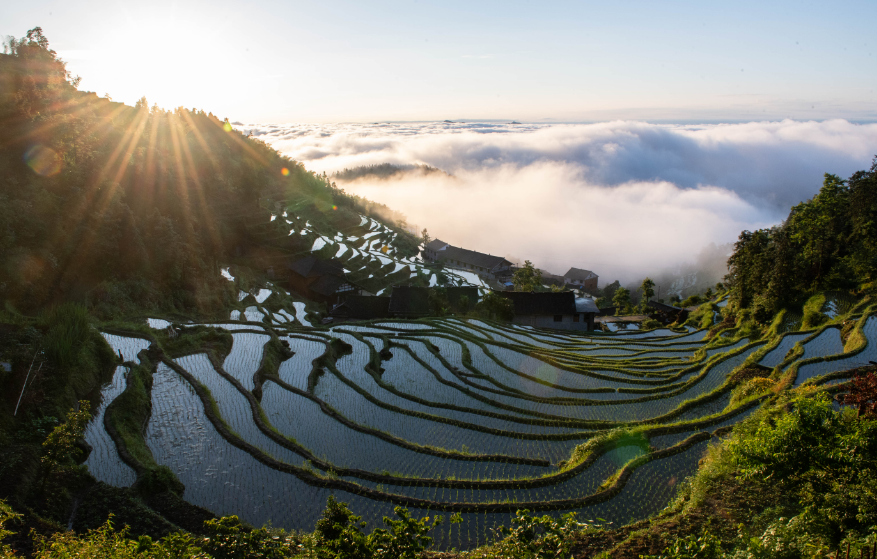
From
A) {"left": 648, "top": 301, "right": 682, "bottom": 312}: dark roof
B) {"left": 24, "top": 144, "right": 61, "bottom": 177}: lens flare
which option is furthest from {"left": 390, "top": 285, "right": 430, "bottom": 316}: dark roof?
{"left": 648, "top": 301, "right": 682, "bottom": 312}: dark roof

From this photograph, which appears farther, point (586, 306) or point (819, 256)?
point (586, 306)

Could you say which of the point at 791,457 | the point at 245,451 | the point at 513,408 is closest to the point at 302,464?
the point at 245,451

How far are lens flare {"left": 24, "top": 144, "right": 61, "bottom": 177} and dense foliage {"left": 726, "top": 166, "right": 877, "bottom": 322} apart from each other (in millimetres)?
50162

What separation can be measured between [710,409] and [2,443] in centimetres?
2334

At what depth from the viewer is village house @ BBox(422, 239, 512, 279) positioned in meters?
96.5

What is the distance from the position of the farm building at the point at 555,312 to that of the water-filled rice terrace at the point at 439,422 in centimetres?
1756

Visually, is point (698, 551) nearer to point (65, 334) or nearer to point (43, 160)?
point (65, 334)

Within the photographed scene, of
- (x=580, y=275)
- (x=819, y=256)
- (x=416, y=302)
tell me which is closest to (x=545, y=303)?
(x=416, y=302)

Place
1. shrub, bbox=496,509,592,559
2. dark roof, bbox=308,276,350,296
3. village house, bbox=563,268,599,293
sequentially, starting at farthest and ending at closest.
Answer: village house, bbox=563,268,599,293
dark roof, bbox=308,276,350,296
shrub, bbox=496,509,592,559

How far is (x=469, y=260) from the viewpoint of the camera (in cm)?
9988

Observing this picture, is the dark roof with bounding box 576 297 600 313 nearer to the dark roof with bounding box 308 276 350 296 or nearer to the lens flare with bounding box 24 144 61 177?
the dark roof with bounding box 308 276 350 296

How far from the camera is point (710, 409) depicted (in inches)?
721

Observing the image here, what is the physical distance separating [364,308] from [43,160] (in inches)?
1100

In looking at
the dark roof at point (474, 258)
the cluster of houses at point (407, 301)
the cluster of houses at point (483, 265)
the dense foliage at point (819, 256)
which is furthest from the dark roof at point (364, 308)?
the dark roof at point (474, 258)
